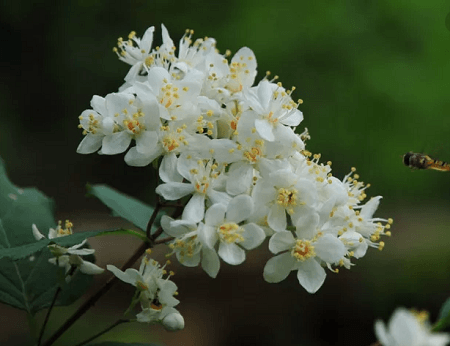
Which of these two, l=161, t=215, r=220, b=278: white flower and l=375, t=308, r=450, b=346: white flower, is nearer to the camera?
l=375, t=308, r=450, b=346: white flower

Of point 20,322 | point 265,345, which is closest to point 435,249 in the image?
point 265,345

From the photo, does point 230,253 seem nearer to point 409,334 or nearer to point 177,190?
point 177,190

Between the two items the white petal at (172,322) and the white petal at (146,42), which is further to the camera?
the white petal at (146,42)

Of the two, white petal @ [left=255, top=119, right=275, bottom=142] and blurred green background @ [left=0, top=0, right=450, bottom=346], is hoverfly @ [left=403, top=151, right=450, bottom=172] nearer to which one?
white petal @ [left=255, top=119, right=275, bottom=142]

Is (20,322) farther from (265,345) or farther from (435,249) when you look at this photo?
(435,249)

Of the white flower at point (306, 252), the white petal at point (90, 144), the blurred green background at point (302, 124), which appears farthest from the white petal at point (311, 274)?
the blurred green background at point (302, 124)

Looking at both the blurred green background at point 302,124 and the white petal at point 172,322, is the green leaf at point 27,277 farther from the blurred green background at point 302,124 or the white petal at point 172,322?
the blurred green background at point 302,124

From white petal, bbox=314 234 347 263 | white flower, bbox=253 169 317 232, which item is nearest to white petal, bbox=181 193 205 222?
white flower, bbox=253 169 317 232
